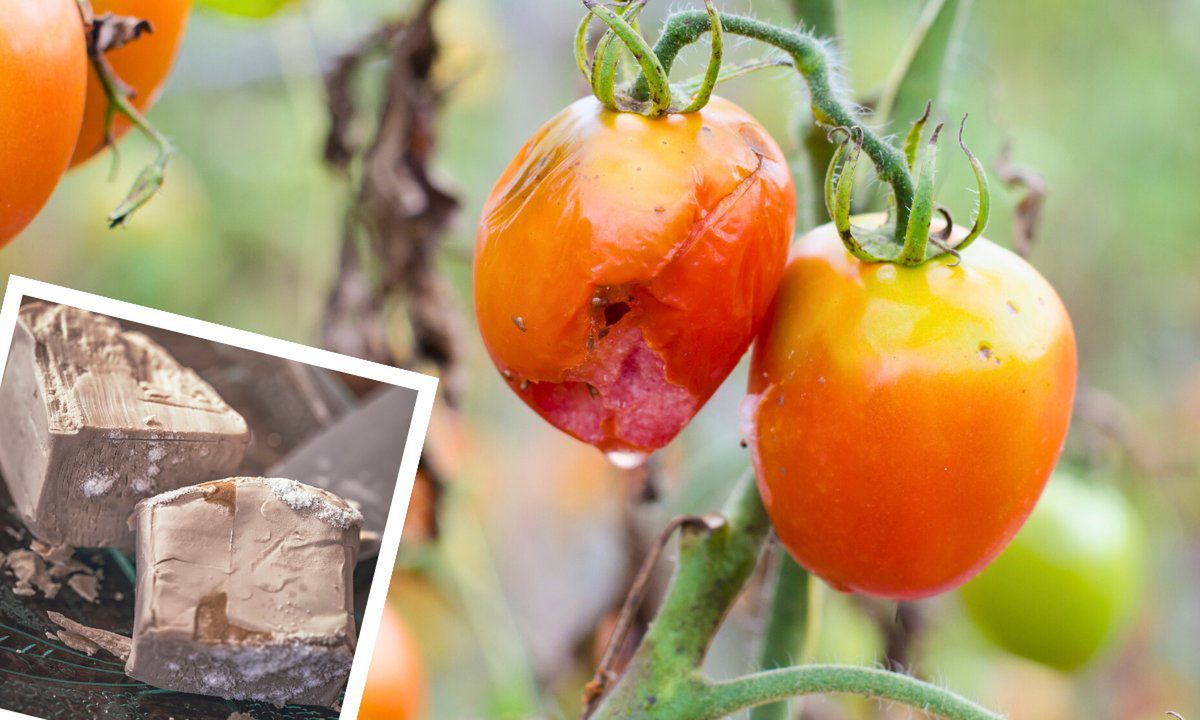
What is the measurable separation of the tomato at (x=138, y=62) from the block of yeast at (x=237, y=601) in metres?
0.20

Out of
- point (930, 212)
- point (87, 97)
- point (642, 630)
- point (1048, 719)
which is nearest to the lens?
point (930, 212)

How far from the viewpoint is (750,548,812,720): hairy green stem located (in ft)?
2.08

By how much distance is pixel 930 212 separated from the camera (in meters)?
0.48

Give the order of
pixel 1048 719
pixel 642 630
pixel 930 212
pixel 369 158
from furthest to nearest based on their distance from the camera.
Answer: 1. pixel 1048 719
2. pixel 369 158
3. pixel 642 630
4. pixel 930 212

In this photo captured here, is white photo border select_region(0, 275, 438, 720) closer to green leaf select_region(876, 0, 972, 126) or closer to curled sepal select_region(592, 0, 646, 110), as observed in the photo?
curled sepal select_region(592, 0, 646, 110)

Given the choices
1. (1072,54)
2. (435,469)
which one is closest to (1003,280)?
(435,469)

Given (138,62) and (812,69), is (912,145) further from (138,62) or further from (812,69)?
(138,62)

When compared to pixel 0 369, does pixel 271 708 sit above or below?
below

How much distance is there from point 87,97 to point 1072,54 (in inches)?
83.8

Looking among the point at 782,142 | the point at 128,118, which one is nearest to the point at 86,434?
the point at 128,118

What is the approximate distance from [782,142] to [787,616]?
1.55 metres

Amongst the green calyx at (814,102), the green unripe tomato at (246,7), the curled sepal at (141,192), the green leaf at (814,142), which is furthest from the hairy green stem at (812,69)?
the green unripe tomato at (246,7)

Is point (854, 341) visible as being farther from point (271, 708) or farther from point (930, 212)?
point (271, 708)

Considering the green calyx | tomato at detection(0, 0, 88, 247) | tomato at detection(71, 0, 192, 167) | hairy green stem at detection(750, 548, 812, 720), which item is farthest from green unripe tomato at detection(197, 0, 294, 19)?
hairy green stem at detection(750, 548, 812, 720)
